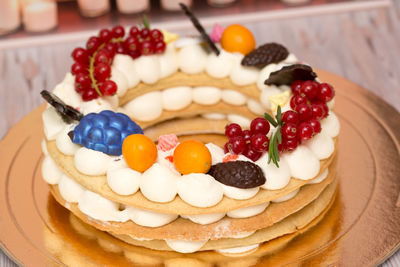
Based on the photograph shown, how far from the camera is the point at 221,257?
3.96m

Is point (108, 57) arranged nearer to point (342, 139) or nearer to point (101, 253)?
point (101, 253)

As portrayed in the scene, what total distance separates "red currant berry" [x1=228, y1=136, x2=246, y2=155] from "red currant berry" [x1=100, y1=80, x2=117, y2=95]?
0.95 meters

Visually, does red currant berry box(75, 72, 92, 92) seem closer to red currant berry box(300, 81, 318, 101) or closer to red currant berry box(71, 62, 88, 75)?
red currant berry box(71, 62, 88, 75)

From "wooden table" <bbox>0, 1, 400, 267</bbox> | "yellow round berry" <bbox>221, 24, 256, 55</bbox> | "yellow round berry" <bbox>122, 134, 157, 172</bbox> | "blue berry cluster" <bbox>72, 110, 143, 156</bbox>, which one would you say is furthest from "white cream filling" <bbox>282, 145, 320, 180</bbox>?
"wooden table" <bbox>0, 1, 400, 267</bbox>

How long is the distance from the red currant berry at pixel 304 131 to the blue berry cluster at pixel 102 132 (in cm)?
95

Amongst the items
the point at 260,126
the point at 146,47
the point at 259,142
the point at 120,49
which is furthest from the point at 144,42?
the point at 259,142

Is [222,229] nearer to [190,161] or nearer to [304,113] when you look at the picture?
[190,161]

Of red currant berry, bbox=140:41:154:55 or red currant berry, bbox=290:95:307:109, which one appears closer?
red currant berry, bbox=290:95:307:109

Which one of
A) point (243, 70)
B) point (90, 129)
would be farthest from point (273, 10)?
point (90, 129)

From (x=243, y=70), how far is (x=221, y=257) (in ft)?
4.73

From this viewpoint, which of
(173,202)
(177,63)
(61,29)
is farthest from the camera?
(61,29)

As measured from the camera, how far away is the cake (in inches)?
146

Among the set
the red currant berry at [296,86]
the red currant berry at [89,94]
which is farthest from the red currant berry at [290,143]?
the red currant berry at [89,94]

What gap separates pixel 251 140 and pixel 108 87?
107cm
